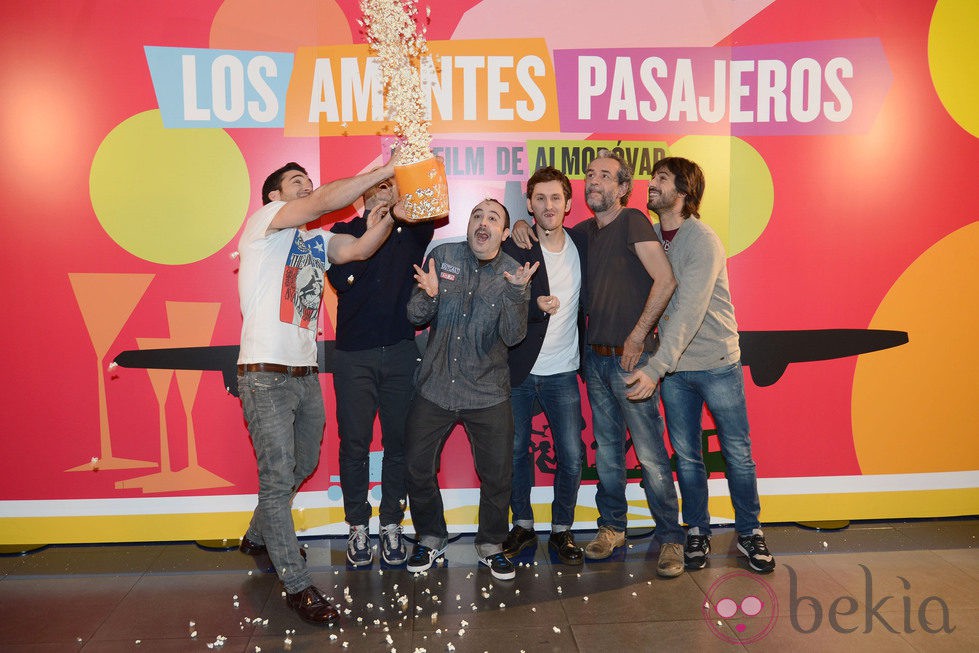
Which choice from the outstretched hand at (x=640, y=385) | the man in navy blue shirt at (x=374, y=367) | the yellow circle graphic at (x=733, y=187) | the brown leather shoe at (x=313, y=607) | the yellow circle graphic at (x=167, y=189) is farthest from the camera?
the yellow circle graphic at (x=733, y=187)

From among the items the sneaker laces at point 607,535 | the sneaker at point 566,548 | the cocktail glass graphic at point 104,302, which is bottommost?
the sneaker at point 566,548

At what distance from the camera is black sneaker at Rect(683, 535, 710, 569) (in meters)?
3.51

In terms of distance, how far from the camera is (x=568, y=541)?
367 centimetres

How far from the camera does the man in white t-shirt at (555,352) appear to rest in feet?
11.6

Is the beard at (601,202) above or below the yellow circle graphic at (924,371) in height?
above

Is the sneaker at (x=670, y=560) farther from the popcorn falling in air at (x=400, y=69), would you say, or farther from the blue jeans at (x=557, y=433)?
Result: the popcorn falling in air at (x=400, y=69)

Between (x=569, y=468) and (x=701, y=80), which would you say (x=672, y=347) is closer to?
(x=569, y=468)

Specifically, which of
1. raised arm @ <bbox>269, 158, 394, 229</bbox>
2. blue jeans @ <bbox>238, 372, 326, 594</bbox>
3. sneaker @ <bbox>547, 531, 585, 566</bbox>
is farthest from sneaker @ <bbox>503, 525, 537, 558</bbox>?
raised arm @ <bbox>269, 158, 394, 229</bbox>

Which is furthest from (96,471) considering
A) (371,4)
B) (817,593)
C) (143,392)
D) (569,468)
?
(817,593)

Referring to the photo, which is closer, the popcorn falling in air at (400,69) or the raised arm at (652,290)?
the popcorn falling in air at (400,69)

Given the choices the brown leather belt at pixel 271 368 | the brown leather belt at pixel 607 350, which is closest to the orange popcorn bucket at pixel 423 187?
the brown leather belt at pixel 271 368

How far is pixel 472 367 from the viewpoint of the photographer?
132 inches

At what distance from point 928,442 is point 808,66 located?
228 cm

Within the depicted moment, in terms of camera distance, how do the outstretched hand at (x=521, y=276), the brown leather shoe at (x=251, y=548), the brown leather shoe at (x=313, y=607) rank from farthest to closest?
1. the brown leather shoe at (x=251, y=548)
2. the outstretched hand at (x=521, y=276)
3. the brown leather shoe at (x=313, y=607)
